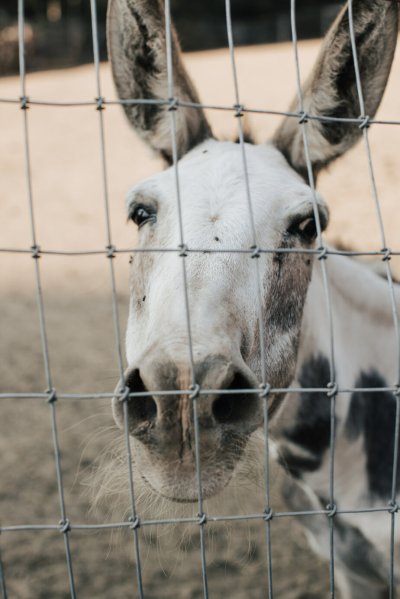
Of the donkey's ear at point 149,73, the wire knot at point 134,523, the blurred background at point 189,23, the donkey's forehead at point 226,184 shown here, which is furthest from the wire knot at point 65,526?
the blurred background at point 189,23

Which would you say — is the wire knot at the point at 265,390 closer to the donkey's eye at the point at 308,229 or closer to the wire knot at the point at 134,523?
the wire knot at the point at 134,523

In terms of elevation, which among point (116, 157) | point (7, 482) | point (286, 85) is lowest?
point (7, 482)

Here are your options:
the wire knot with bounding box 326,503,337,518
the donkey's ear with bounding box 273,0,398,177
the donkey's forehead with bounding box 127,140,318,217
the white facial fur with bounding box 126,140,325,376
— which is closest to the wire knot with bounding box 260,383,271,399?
the white facial fur with bounding box 126,140,325,376

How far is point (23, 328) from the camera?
7125 millimetres

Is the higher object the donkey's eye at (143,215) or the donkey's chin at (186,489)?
the donkey's eye at (143,215)

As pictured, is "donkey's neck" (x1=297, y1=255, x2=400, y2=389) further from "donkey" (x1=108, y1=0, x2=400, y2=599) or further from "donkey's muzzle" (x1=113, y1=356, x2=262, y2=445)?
"donkey's muzzle" (x1=113, y1=356, x2=262, y2=445)

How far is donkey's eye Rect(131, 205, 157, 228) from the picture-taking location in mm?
2334

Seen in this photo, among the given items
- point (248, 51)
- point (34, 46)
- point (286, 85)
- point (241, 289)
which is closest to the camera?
point (241, 289)

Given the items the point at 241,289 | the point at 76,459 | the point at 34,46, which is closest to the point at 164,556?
the point at 76,459

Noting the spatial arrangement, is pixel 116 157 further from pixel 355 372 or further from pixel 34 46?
pixel 34 46

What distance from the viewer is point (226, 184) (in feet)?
7.36

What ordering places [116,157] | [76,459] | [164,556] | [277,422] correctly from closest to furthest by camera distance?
[277,422], [164,556], [76,459], [116,157]

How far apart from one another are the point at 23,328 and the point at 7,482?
2.70m

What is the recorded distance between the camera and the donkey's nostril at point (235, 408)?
6.03ft
